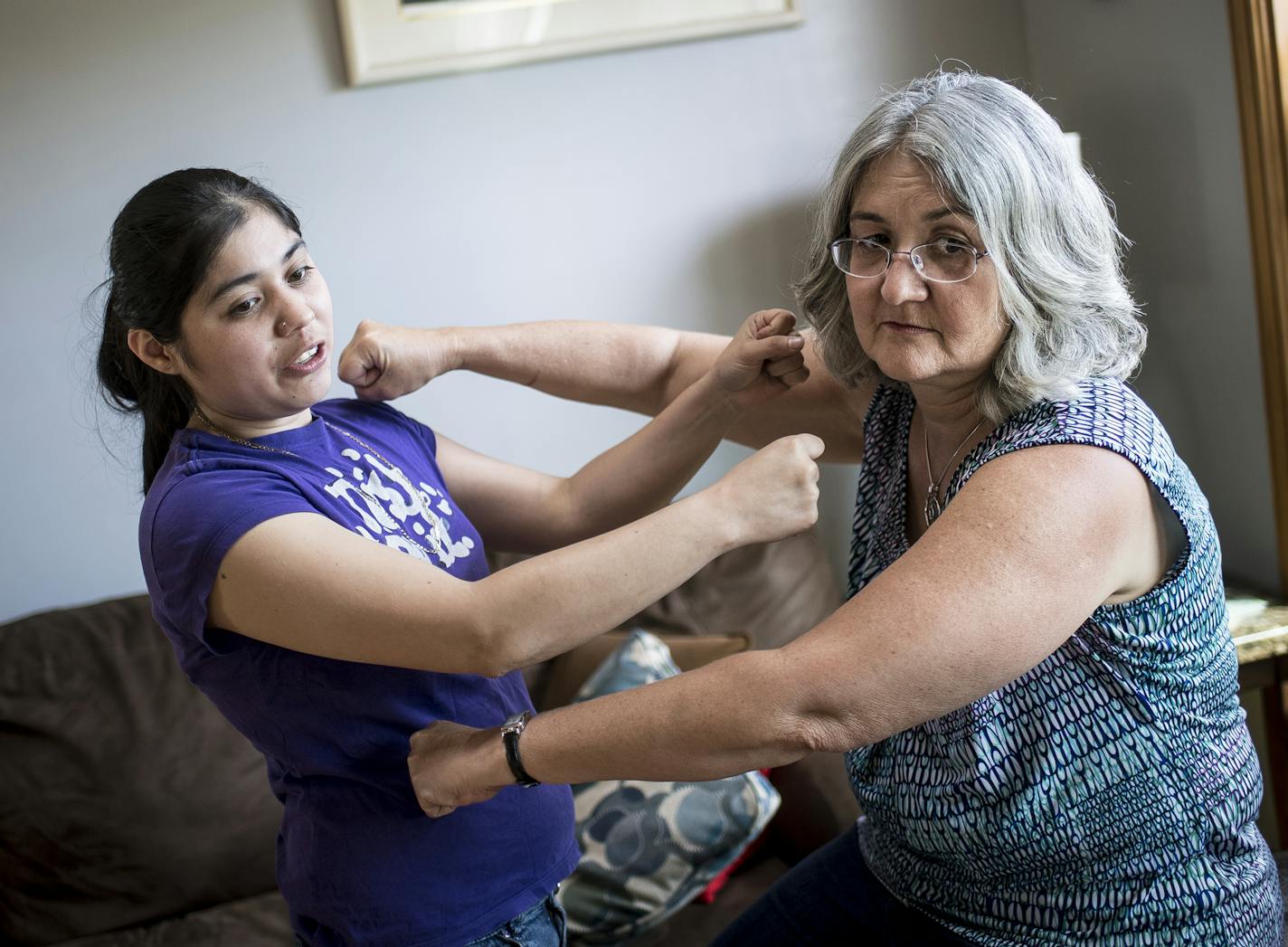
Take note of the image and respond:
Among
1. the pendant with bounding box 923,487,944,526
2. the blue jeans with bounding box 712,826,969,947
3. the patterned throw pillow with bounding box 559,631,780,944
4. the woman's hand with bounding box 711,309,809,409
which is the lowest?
the patterned throw pillow with bounding box 559,631,780,944

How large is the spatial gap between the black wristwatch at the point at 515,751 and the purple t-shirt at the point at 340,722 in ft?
0.32

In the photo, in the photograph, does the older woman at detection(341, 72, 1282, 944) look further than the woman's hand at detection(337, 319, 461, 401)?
No

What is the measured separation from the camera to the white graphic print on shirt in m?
1.31

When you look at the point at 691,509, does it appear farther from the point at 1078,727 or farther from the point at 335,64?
the point at 335,64

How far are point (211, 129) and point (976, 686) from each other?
7.10 ft

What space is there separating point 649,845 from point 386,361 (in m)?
1.07

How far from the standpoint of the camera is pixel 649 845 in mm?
2170

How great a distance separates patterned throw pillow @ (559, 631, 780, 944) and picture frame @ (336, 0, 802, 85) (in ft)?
4.87

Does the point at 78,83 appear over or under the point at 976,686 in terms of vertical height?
over

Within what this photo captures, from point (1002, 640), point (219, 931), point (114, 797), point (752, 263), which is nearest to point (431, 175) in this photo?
point (752, 263)

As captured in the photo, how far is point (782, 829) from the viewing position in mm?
2377

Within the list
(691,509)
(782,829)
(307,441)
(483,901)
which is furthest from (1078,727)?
(782,829)

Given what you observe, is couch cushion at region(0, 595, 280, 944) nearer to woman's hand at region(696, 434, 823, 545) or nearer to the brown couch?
the brown couch

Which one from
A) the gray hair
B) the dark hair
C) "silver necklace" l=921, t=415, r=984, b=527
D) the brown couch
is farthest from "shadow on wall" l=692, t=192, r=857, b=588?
the dark hair
